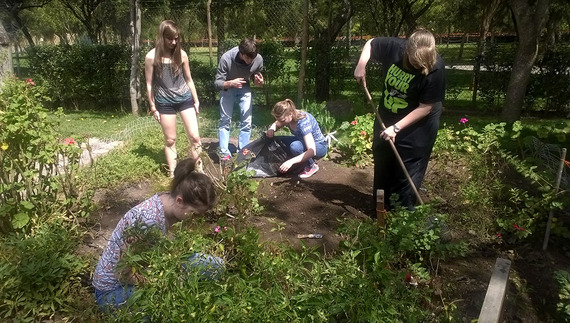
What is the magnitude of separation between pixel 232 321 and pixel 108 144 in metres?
5.16

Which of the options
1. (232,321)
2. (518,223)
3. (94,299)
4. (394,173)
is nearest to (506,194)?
(518,223)

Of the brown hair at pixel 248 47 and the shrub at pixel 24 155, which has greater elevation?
the brown hair at pixel 248 47

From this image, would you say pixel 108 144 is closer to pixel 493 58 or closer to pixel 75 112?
pixel 75 112

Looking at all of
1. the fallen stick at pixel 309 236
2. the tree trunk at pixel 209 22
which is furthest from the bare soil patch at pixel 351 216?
the tree trunk at pixel 209 22

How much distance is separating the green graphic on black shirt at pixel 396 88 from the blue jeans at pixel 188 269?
1.80 m

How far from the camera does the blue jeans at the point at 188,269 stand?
194 cm

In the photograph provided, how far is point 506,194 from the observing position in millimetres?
3814

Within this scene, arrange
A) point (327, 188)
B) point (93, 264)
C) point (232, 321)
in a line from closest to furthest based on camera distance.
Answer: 1. point (232, 321)
2. point (93, 264)
3. point (327, 188)

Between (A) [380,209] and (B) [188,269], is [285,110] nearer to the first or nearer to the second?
(A) [380,209]

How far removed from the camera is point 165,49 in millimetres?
4074

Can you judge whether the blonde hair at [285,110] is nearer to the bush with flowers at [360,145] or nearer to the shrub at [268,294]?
the bush with flowers at [360,145]

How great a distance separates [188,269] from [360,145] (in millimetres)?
3369

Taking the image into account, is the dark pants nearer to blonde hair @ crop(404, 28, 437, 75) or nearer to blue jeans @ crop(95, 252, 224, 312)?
blonde hair @ crop(404, 28, 437, 75)

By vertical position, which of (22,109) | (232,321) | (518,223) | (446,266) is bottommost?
(446,266)
